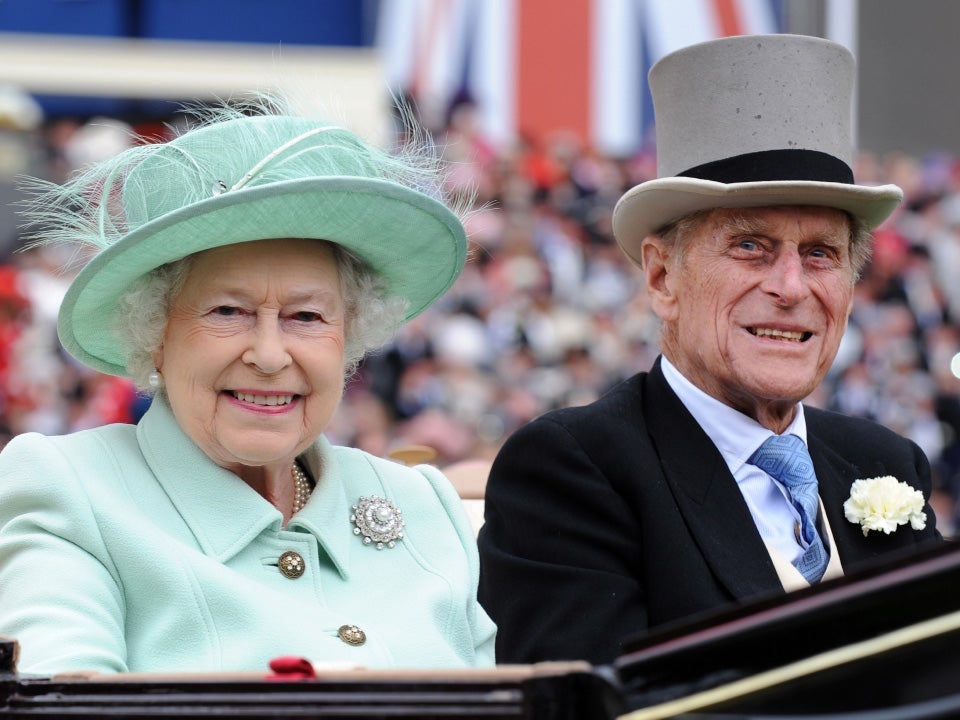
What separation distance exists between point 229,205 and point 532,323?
7.83m

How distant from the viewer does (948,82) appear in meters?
12.4

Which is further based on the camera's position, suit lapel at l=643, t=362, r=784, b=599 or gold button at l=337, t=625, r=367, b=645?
→ suit lapel at l=643, t=362, r=784, b=599

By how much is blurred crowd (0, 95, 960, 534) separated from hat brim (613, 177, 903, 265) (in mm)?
5039

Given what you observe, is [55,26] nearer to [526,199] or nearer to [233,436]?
[526,199]

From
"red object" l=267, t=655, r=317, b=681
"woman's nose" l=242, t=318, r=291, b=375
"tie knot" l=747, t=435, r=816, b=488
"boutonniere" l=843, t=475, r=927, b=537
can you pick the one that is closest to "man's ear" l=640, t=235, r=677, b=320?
"tie knot" l=747, t=435, r=816, b=488

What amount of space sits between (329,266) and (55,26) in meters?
11.3

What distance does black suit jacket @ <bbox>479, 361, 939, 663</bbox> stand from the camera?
2.54 m

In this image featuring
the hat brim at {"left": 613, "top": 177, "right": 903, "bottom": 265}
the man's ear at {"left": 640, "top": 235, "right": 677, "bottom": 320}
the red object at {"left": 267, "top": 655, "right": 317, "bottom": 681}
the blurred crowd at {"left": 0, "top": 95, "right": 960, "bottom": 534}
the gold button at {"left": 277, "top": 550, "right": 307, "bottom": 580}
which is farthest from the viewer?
the blurred crowd at {"left": 0, "top": 95, "right": 960, "bottom": 534}

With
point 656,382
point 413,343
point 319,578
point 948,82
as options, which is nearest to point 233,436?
point 319,578

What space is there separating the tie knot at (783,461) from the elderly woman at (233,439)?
0.66 meters

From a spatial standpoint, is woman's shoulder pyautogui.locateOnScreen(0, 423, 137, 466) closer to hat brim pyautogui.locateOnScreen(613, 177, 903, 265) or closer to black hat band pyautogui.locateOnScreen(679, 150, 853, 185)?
hat brim pyautogui.locateOnScreen(613, 177, 903, 265)

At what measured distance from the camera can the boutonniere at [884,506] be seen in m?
2.82

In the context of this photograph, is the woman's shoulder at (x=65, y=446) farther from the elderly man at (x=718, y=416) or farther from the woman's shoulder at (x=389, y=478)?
the elderly man at (x=718, y=416)

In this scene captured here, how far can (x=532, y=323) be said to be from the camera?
9.91 meters
